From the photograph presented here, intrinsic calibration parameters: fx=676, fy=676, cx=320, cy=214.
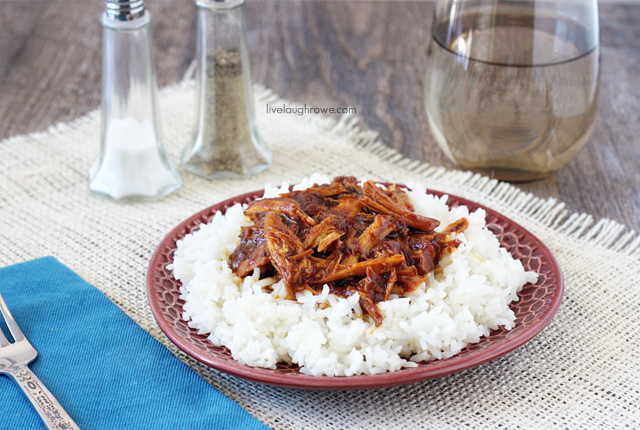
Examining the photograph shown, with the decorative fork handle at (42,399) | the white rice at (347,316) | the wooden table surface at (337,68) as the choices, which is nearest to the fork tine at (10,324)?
the decorative fork handle at (42,399)

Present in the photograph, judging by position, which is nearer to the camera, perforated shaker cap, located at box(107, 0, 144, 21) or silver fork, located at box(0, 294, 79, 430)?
silver fork, located at box(0, 294, 79, 430)

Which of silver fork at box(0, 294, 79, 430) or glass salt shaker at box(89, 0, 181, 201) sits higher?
glass salt shaker at box(89, 0, 181, 201)

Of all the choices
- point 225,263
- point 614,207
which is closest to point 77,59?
point 225,263

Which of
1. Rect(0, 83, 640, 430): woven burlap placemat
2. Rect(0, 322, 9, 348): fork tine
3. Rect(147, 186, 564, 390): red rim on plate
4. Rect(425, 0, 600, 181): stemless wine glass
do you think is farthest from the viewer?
Rect(425, 0, 600, 181): stemless wine glass

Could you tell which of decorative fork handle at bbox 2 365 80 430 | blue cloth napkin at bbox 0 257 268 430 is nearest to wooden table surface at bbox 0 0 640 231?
blue cloth napkin at bbox 0 257 268 430

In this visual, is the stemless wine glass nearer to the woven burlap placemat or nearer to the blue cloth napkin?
the woven burlap placemat

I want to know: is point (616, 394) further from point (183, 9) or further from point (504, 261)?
point (183, 9)

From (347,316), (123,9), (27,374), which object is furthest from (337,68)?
(27,374)
